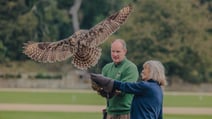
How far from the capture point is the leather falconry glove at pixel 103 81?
664 centimetres

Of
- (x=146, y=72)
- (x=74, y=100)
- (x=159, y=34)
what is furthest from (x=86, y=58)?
(x=159, y=34)

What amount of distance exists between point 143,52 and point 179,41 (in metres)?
3.01

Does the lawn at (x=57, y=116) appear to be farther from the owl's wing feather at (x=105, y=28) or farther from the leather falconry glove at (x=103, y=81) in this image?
the leather falconry glove at (x=103, y=81)

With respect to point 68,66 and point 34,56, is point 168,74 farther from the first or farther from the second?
point 34,56

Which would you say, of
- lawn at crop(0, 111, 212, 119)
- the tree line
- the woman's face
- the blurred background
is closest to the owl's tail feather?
the woman's face

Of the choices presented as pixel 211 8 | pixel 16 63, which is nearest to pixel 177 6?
pixel 211 8

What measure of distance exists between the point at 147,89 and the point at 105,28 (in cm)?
71

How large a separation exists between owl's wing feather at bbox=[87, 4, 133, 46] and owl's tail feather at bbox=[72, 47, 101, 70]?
71 millimetres

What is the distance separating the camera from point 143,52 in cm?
5269

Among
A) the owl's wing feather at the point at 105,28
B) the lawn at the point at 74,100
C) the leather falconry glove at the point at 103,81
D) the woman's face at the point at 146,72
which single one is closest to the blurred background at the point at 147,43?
the lawn at the point at 74,100

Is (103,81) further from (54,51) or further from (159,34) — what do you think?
(159,34)

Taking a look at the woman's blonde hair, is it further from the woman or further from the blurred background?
the blurred background

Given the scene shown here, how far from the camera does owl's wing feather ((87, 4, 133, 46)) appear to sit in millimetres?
6688

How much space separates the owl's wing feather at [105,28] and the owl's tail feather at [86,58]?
71 millimetres
